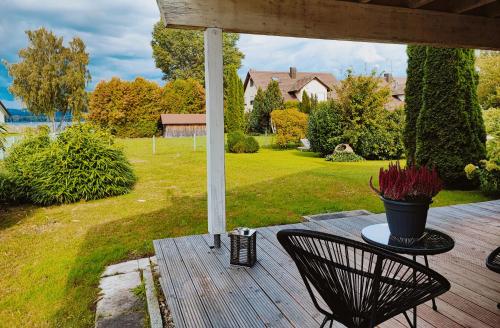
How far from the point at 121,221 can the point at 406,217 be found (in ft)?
14.4

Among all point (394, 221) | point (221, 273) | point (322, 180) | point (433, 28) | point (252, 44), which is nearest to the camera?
point (394, 221)

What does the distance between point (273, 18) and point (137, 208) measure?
13.5 ft

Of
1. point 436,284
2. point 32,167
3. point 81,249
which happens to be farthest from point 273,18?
point 32,167

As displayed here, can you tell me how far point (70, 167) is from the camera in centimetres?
625

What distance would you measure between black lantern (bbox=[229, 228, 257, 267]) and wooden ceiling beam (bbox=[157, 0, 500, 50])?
1.69 metres

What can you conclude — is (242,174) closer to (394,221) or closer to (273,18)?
(273,18)

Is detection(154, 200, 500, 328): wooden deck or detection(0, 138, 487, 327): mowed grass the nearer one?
detection(154, 200, 500, 328): wooden deck

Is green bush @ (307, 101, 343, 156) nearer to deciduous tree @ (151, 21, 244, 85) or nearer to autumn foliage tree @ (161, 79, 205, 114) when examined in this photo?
autumn foliage tree @ (161, 79, 205, 114)

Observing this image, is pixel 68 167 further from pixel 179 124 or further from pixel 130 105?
pixel 130 105

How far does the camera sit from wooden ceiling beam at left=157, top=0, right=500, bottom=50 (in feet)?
8.80

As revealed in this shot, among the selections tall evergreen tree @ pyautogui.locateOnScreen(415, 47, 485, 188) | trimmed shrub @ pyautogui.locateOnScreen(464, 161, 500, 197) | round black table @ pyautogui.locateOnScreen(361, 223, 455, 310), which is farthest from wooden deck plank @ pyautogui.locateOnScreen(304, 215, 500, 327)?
tall evergreen tree @ pyautogui.locateOnScreen(415, 47, 485, 188)

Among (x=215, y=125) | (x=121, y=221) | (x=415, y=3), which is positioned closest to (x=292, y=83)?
(x=121, y=221)

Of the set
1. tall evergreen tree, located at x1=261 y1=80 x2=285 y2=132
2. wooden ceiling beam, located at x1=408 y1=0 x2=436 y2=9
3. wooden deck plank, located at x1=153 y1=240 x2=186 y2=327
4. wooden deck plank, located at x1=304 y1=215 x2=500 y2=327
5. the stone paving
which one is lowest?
the stone paving

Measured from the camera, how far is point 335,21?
122 inches
